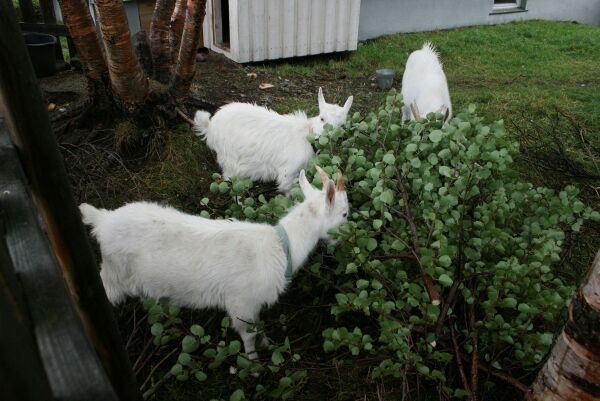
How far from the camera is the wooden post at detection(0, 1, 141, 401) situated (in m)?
1.08

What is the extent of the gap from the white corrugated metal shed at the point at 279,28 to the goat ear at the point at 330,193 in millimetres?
5442

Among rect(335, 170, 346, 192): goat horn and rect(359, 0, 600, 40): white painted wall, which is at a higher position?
rect(335, 170, 346, 192): goat horn

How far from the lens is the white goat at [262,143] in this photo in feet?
13.6

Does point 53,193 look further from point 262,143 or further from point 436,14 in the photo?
point 436,14

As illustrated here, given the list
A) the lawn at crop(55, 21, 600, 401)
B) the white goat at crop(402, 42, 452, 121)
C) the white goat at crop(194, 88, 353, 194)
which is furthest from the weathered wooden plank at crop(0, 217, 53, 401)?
the white goat at crop(402, 42, 452, 121)

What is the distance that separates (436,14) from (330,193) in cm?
919

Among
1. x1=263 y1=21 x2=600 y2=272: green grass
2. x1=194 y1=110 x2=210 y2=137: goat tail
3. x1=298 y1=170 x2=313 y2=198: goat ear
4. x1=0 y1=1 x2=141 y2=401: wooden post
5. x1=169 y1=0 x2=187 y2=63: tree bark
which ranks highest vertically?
x1=0 y1=1 x2=141 y2=401: wooden post

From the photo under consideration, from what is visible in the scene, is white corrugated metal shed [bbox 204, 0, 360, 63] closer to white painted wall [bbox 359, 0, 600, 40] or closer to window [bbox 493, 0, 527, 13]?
white painted wall [bbox 359, 0, 600, 40]

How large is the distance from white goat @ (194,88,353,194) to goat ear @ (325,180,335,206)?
1.32 meters

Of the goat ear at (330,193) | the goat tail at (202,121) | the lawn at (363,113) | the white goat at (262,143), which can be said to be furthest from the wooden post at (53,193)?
the goat tail at (202,121)

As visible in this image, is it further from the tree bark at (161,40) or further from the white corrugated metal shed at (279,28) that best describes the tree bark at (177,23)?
the white corrugated metal shed at (279,28)

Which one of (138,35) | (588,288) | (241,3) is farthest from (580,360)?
(241,3)

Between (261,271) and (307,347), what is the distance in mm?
488

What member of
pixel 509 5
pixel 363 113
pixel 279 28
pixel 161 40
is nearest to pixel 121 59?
pixel 161 40
